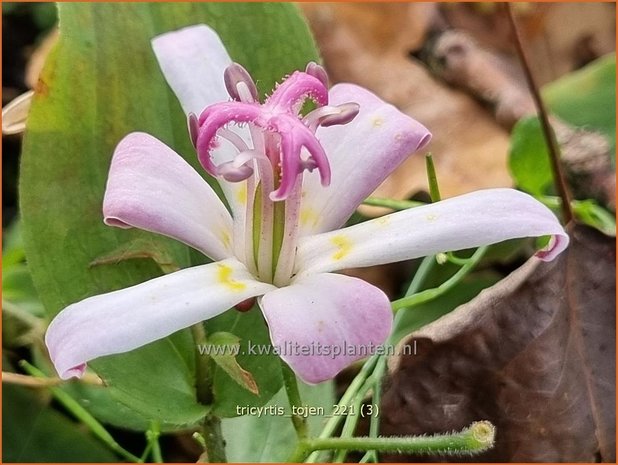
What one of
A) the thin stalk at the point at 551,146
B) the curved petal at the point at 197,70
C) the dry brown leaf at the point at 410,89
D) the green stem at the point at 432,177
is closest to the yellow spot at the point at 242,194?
the curved petal at the point at 197,70

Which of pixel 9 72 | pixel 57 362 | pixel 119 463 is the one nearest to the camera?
pixel 57 362

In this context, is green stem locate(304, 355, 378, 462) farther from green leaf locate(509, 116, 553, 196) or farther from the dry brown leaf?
the dry brown leaf

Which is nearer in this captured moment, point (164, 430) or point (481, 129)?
point (164, 430)

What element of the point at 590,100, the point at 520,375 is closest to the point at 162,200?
the point at 520,375

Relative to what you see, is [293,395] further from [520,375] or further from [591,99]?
[591,99]

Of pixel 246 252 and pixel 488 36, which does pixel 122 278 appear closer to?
pixel 246 252

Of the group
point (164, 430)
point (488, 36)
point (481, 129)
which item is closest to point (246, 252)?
point (164, 430)
